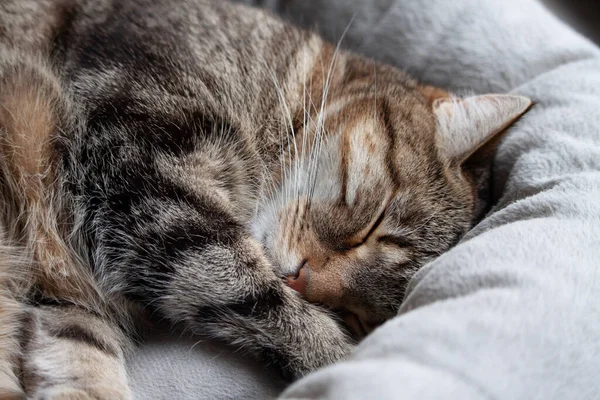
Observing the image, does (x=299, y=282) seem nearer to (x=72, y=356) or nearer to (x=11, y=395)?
(x=72, y=356)

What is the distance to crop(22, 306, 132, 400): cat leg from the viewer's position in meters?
1.04

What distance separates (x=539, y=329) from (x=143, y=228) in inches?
28.3

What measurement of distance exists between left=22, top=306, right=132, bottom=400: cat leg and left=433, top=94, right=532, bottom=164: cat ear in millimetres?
828

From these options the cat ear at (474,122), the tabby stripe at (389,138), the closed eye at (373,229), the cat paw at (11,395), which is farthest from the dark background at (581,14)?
the cat paw at (11,395)

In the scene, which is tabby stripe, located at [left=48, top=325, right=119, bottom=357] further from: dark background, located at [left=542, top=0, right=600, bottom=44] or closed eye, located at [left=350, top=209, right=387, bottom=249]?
dark background, located at [left=542, top=0, right=600, bottom=44]

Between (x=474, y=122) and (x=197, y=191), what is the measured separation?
653 millimetres

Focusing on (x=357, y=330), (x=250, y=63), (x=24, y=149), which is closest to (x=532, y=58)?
(x=250, y=63)

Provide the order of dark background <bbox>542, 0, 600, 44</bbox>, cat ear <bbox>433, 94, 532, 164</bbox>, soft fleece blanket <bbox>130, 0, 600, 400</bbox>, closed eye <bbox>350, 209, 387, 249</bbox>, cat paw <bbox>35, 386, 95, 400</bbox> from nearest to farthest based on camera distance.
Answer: soft fleece blanket <bbox>130, 0, 600, 400</bbox>, cat paw <bbox>35, 386, 95, 400</bbox>, closed eye <bbox>350, 209, 387, 249</bbox>, cat ear <bbox>433, 94, 532, 164</bbox>, dark background <bbox>542, 0, 600, 44</bbox>

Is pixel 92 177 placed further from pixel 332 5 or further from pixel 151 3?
pixel 332 5

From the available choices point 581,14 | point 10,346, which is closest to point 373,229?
point 10,346

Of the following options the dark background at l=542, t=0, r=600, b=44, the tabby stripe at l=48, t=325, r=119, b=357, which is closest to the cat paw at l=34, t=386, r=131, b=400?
the tabby stripe at l=48, t=325, r=119, b=357

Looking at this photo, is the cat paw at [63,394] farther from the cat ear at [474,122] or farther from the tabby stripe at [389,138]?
the cat ear at [474,122]

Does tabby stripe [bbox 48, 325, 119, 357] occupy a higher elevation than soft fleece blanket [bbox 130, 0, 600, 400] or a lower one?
lower

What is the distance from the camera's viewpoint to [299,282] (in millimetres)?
1162
